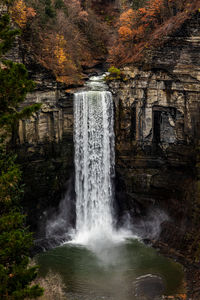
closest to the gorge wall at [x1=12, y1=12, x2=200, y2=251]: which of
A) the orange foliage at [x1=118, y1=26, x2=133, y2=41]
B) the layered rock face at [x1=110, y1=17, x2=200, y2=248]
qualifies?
the layered rock face at [x1=110, y1=17, x2=200, y2=248]

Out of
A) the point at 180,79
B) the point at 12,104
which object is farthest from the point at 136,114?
the point at 12,104

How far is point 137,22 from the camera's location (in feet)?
104

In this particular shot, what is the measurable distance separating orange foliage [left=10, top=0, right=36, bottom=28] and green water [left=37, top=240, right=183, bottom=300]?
17937mm

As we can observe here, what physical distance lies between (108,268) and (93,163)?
29.7 ft

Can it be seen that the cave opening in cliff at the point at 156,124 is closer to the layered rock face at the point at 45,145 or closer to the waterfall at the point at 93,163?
the waterfall at the point at 93,163

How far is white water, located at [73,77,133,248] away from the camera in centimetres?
2909

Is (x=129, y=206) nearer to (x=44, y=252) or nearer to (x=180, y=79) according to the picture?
(x=44, y=252)

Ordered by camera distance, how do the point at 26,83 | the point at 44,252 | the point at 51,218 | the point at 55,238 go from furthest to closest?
the point at 51,218 → the point at 55,238 → the point at 44,252 → the point at 26,83

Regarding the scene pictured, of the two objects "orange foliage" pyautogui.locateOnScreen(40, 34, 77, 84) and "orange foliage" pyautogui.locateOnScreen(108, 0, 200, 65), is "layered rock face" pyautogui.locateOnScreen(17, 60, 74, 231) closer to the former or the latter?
"orange foliage" pyautogui.locateOnScreen(40, 34, 77, 84)

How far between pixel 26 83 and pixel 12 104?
3.42 feet

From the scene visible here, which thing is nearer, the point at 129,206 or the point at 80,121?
the point at 80,121

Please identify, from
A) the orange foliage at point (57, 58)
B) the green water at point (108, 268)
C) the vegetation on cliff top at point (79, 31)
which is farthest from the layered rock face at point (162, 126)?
the green water at point (108, 268)

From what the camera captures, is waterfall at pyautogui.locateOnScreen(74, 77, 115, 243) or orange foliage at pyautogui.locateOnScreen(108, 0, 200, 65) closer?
orange foliage at pyautogui.locateOnScreen(108, 0, 200, 65)

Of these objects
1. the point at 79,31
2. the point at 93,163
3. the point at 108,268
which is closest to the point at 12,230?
the point at 108,268
